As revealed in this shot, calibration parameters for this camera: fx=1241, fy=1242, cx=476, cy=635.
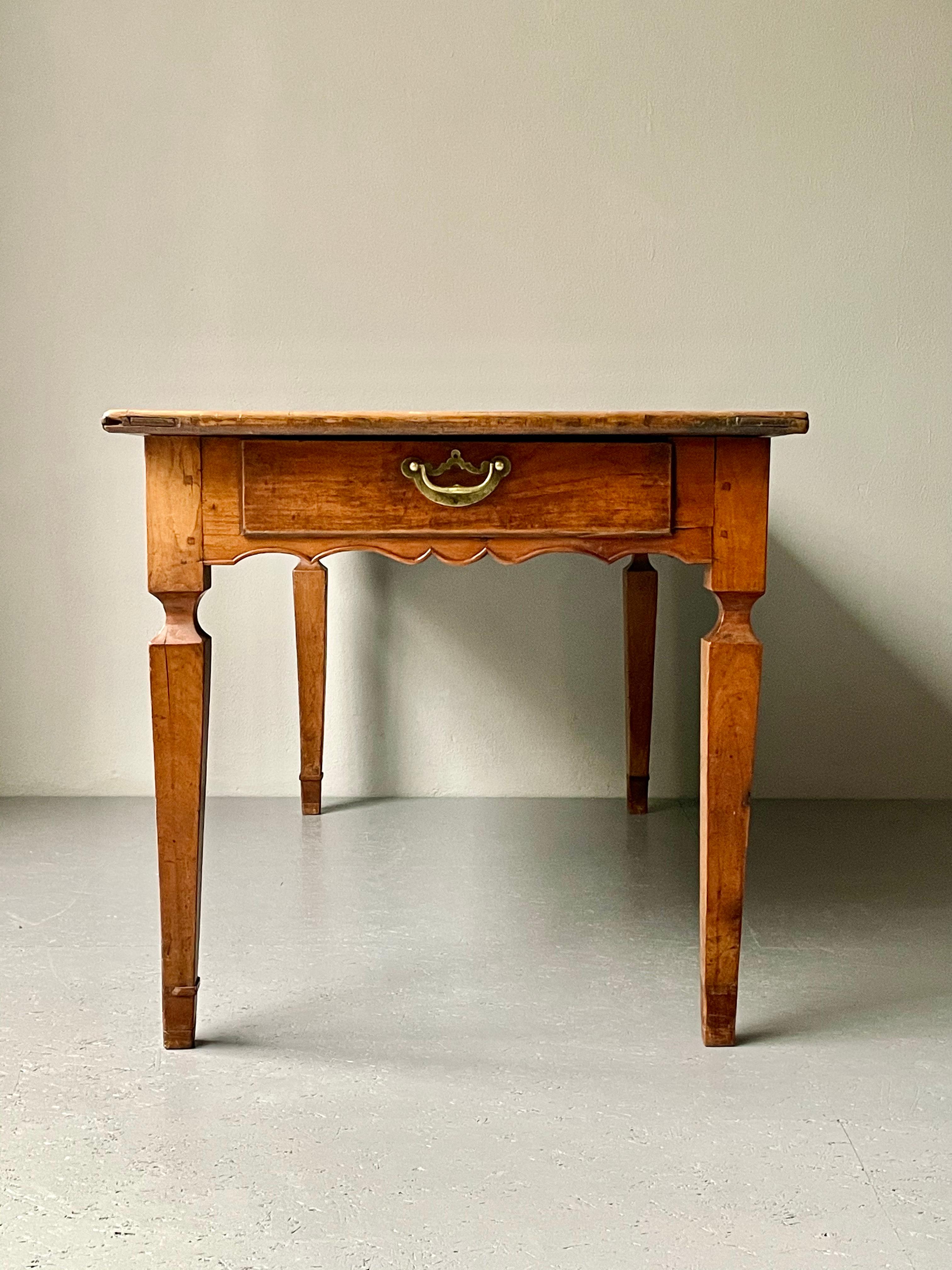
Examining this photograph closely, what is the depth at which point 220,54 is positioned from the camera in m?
2.46

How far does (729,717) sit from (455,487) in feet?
1.26

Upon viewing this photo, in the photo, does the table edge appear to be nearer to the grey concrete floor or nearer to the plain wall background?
the grey concrete floor

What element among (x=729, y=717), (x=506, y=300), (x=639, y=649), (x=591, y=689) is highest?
(x=506, y=300)

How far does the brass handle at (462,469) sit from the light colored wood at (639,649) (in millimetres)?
1022

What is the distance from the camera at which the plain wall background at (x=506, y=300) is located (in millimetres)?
2443

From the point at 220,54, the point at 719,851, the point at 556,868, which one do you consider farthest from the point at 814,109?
the point at 719,851

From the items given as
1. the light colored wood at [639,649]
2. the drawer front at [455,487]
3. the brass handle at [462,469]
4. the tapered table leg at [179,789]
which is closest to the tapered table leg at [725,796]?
the drawer front at [455,487]

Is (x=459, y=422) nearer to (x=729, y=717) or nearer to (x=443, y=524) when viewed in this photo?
(x=443, y=524)

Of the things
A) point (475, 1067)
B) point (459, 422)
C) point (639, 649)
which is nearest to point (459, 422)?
point (459, 422)

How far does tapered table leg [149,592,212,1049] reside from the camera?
1318 millimetres

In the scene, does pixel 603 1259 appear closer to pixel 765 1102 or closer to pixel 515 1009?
pixel 765 1102

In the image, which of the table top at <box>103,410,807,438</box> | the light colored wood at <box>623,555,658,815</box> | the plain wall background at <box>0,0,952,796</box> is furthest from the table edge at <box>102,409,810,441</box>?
the plain wall background at <box>0,0,952,796</box>

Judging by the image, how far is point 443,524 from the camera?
132 centimetres

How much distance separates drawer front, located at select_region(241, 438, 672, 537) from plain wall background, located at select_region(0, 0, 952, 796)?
1185 mm
